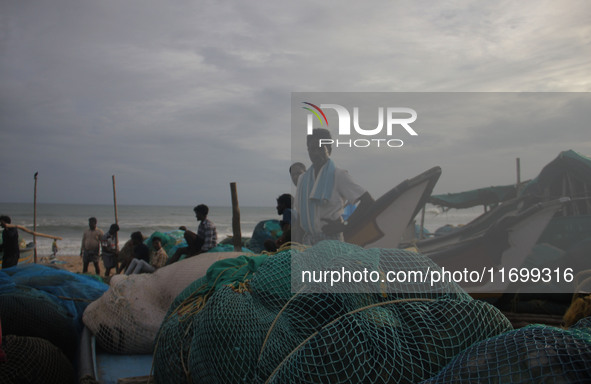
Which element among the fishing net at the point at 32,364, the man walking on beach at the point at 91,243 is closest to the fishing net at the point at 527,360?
the fishing net at the point at 32,364

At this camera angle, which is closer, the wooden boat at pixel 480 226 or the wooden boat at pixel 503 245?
the wooden boat at pixel 503 245

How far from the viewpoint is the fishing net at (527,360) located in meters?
1.22

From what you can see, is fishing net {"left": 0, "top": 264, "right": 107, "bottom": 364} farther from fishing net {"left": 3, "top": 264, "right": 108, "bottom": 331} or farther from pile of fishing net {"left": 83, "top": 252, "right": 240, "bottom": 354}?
pile of fishing net {"left": 83, "top": 252, "right": 240, "bottom": 354}

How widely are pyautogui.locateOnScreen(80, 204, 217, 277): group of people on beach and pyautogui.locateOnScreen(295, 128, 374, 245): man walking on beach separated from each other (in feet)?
10.8

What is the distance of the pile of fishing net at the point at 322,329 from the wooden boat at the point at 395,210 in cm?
249

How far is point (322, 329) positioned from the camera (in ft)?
5.68

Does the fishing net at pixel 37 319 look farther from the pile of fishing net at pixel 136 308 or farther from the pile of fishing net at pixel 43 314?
the pile of fishing net at pixel 136 308

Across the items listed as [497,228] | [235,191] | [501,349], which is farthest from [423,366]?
[235,191]

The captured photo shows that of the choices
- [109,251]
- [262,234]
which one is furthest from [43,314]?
[109,251]

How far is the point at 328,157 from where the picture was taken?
4.14 m

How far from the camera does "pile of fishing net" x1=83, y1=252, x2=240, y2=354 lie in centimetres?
354

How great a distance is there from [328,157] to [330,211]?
1.65 feet

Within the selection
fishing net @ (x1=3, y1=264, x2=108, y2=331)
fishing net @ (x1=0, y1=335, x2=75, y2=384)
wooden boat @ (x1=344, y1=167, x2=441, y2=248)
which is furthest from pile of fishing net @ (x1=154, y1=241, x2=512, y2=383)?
wooden boat @ (x1=344, y1=167, x2=441, y2=248)

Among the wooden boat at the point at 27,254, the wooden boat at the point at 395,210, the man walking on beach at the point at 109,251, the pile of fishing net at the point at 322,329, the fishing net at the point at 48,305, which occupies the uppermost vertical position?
the wooden boat at the point at 395,210
